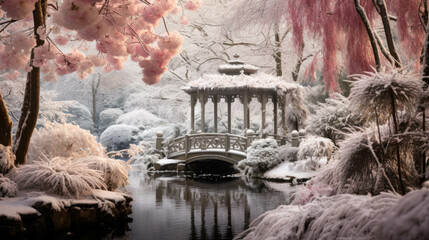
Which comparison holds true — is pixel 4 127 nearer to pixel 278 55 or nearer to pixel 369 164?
pixel 369 164

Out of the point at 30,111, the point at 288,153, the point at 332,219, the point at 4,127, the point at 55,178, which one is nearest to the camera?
the point at 332,219

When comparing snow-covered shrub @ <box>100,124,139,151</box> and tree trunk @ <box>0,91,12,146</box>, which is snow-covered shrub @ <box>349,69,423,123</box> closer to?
tree trunk @ <box>0,91,12,146</box>

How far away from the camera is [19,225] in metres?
5.63

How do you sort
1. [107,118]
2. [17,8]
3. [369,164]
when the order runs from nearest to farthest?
[369,164] → [17,8] → [107,118]

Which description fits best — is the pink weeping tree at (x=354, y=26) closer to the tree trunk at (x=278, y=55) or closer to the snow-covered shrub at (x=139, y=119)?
the tree trunk at (x=278, y=55)

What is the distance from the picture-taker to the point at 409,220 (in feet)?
A: 7.32

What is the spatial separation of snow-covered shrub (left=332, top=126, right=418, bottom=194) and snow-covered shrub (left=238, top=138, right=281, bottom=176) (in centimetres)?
1088

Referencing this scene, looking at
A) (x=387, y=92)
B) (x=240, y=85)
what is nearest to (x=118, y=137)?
(x=240, y=85)

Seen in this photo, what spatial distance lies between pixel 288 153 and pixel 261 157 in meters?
0.86

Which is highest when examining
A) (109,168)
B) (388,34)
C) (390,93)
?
(388,34)

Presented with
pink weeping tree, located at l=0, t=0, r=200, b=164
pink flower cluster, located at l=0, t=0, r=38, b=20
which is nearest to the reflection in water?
pink weeping tree, located at l=0, t=0, r=200, b=164

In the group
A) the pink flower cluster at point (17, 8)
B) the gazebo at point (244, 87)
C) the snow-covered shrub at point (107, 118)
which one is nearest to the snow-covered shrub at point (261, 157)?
the gazebo at point (244, 87)

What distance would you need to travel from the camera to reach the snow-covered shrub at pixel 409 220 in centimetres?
217

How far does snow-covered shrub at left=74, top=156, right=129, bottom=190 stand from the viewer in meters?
8.06
